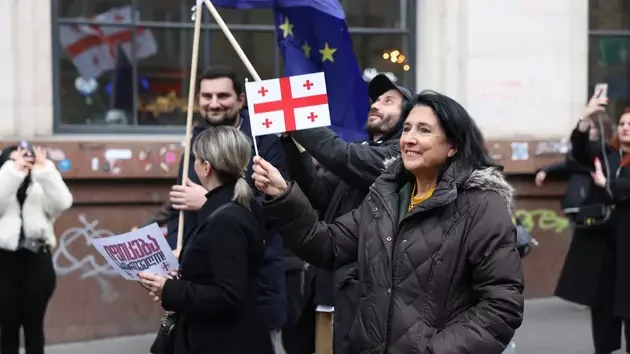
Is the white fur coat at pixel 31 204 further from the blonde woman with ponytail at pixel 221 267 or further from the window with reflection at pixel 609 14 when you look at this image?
the window with reflection at pixel 609 14

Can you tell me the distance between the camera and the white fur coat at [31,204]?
592 cm

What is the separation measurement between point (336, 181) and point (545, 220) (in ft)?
15.0

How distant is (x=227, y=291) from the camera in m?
3.82

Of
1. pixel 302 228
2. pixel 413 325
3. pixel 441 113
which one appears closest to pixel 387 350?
pixel 413 325

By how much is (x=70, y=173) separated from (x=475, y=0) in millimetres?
3919

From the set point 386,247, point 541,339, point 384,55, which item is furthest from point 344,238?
point 384,55

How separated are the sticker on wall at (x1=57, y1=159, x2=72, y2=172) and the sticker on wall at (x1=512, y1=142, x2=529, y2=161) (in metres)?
3.95

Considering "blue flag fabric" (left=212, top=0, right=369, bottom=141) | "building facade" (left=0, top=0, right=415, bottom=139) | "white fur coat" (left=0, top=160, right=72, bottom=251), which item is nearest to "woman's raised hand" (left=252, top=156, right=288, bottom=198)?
"blue flag fabric" (left=212, top=0, right=369, bottom=141)

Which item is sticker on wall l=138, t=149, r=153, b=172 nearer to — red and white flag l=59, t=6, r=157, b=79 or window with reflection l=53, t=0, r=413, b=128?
window with reflection l=53, t=0, r=413, b=128

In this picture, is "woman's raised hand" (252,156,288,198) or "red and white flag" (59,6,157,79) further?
"red and white flag" (59,6,157,79)

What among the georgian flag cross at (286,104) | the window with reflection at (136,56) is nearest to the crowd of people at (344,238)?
the georgian flag cross at (286,104)

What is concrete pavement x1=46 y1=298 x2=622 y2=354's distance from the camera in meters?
7.45

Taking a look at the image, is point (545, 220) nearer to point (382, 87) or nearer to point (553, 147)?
point (553, 147)

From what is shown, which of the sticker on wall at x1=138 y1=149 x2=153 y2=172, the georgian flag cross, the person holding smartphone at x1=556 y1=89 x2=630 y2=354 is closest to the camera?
the georgian flag cross
